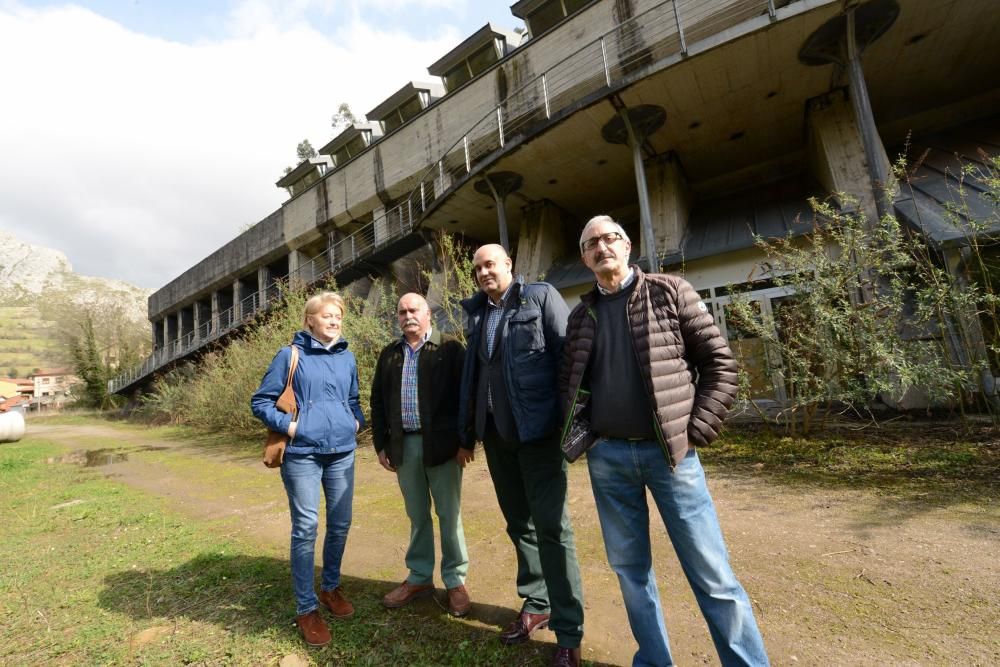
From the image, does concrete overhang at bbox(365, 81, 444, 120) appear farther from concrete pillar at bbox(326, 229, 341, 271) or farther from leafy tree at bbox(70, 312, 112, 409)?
leafy tree at bbox(70, 312, 112, 409)

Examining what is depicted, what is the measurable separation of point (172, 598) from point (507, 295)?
9.66 feet

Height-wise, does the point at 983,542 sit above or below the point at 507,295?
below

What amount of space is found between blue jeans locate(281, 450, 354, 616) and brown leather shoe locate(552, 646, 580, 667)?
1288 millimetres

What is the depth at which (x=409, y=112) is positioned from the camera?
17.4 metres

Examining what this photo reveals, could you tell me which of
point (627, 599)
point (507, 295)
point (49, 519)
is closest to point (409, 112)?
point (49, 519)

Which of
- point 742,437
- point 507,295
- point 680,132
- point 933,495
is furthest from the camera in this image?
point 680,132

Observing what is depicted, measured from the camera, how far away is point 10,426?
1261 cm

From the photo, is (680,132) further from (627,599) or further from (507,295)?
(627,599)

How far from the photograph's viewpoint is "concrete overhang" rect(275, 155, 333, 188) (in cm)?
2170

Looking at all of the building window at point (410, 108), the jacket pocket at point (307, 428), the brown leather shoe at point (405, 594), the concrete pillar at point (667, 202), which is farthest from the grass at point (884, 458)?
the building window at point (410, 108)

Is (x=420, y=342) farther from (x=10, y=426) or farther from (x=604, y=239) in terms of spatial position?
(x=10, y=426)

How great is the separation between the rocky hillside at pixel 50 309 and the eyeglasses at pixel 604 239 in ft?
134

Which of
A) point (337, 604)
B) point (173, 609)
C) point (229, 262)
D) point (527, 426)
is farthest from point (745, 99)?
point (229, 262)

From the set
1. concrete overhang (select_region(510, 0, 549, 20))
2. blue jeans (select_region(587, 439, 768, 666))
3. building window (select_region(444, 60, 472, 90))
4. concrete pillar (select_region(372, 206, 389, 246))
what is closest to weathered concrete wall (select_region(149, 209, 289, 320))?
concrete pillar (select_region(372, 206, 389, 246))
